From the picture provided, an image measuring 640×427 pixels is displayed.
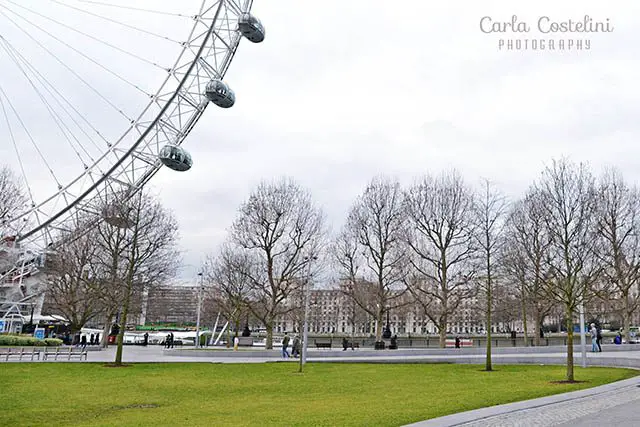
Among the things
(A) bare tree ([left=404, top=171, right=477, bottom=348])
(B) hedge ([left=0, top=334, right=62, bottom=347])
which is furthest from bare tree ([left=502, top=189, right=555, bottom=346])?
(B) hedge ([left=0, top=334, right=62, bottom=347])

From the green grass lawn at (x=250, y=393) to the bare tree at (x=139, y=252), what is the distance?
563 centimetres

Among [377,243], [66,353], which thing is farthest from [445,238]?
[66,353]

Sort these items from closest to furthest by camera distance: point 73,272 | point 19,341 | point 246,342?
point 19,341 → point 73,272 → point 246,342

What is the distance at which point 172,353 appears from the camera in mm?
37969

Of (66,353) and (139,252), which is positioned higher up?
(139,252)

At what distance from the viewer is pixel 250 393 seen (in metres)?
17.0

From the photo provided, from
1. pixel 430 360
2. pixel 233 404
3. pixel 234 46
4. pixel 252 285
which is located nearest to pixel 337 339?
pixel 252 285

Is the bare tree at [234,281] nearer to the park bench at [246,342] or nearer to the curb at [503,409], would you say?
the park bench at [246,342]

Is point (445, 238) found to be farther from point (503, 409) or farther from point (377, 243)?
point (503, 409)

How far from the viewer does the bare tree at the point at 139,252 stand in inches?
1173

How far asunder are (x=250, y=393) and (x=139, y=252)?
2302 cm

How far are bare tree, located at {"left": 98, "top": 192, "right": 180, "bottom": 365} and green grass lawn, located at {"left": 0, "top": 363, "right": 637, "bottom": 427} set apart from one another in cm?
563

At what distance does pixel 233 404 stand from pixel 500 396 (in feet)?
23.9

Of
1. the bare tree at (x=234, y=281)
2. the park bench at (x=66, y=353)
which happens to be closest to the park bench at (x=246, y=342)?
the bare tree at (x=234, y=281)
